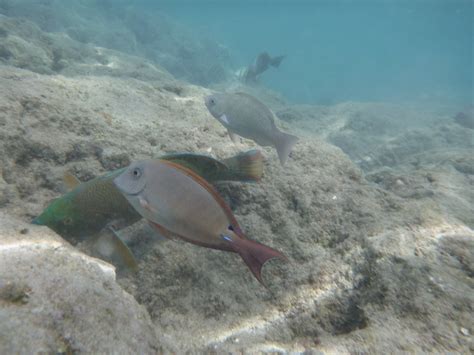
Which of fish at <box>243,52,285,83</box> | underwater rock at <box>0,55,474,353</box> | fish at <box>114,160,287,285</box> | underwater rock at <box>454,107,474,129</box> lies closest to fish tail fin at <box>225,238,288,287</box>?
fish at <box>114,160,287,285</box>

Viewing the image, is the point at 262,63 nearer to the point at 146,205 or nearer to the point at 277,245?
the point at 277,245

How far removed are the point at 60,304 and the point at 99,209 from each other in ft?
2.81

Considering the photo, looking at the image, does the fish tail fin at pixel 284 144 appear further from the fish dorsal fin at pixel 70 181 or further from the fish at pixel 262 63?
the fish at pixel 262 63

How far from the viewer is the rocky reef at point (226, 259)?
4.67 feet

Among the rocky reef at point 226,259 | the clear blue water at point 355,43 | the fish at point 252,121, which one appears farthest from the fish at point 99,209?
the clear blue water at point 355,43

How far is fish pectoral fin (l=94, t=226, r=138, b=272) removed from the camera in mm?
1932

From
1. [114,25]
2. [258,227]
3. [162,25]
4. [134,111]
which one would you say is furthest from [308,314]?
[162,25]

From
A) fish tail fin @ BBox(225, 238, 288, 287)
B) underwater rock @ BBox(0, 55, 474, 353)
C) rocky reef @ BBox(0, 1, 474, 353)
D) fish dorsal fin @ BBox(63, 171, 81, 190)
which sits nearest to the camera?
fish tail fin @ BBox(225, 238, 288, 287)

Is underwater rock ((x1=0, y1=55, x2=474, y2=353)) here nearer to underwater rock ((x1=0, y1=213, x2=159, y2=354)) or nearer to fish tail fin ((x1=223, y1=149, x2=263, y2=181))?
underwater rock ((x1=0, y1=213, x2=159, y2=354))

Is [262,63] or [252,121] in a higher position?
[262,63]

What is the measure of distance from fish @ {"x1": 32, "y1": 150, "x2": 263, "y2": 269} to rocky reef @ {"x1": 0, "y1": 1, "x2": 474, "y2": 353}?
0.56ft

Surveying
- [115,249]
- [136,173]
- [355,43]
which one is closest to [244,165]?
[136,173]

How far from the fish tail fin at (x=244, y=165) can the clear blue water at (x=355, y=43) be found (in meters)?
28.6

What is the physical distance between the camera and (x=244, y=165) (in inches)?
89.2
